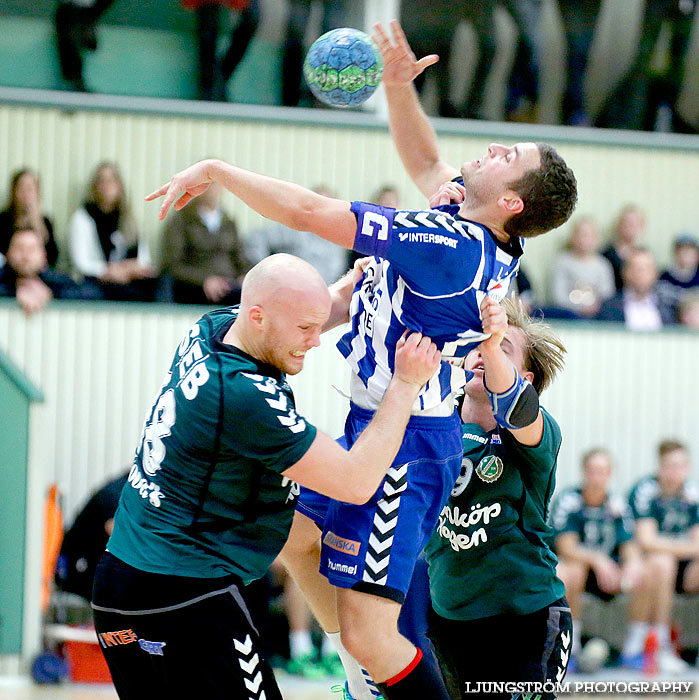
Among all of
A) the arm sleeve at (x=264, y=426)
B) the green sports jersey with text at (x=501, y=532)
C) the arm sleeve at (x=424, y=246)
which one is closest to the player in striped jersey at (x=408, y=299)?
the arm sleeve at (x=424, y=246)

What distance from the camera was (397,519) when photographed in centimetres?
420

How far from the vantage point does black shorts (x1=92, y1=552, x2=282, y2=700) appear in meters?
3.70

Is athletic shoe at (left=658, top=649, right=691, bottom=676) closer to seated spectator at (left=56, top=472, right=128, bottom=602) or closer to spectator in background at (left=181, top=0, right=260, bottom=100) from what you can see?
seated spectator at (left=56, top=472, right=128, bottom=602)

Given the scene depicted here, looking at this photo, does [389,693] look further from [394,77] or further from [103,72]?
[103,72]

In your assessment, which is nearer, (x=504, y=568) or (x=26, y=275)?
(x=504, y=568)

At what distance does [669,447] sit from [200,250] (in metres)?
4.87

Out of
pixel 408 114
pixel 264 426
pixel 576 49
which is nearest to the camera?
pixel 264 426

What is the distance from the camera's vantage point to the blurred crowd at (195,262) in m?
10.2

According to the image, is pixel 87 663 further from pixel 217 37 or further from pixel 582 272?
pixel 217 37

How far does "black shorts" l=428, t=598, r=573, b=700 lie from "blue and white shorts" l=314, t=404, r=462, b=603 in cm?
49

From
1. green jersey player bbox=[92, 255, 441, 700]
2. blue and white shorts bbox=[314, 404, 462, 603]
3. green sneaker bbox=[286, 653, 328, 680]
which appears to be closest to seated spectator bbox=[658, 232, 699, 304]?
green sneaker bbox=[286, 653, 328, 680]

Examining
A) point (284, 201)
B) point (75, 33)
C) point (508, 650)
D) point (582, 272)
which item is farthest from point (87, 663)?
point (75, 33)

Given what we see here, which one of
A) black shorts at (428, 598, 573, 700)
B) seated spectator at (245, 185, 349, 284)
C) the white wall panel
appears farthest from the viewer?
the white wall panel

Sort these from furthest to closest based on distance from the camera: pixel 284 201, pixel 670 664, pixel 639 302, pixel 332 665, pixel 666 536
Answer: pixel 639 302 < pixel 666 536 < pixel 670 664 < pixel 332 665 < pixel 284 201
